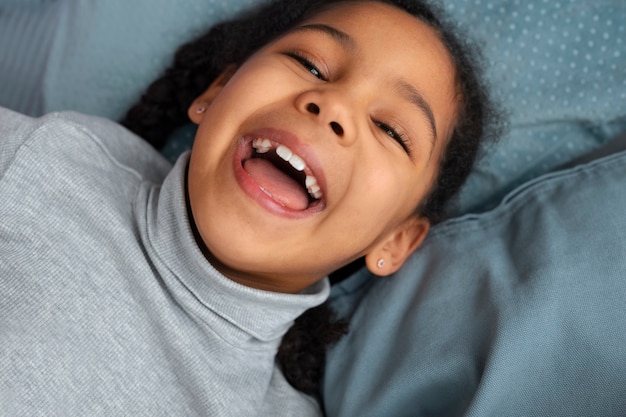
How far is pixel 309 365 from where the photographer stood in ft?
3.97

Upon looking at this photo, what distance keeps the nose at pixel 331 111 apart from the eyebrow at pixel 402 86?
11cm

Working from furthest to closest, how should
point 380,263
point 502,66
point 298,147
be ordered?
point 502,66 < point 380,263 < point 298,147

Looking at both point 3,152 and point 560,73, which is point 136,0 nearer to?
point 3,152

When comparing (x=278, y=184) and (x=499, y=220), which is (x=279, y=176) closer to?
(x=278, y=184)

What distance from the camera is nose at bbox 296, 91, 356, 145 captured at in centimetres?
92

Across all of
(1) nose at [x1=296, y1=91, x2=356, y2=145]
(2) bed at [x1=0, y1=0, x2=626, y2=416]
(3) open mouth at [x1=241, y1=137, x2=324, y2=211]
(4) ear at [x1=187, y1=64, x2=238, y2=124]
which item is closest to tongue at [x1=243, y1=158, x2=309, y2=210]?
(3) open mouth at [x1=241, y1=137, x2=324, y2=211]

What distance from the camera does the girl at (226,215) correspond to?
0.92m

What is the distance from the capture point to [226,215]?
0.95 meters

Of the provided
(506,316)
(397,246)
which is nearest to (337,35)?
(397,246)

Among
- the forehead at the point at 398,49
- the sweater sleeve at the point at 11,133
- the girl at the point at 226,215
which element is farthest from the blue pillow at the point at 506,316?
the sweater sleeve at the point at 11,133

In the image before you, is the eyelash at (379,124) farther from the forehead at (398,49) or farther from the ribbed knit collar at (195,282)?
the ribbed knit collar at (195,282)

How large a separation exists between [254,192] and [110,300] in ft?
0.80

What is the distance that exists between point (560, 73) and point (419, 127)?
42cm

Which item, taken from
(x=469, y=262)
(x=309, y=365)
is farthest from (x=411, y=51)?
(x=309, y=365)
